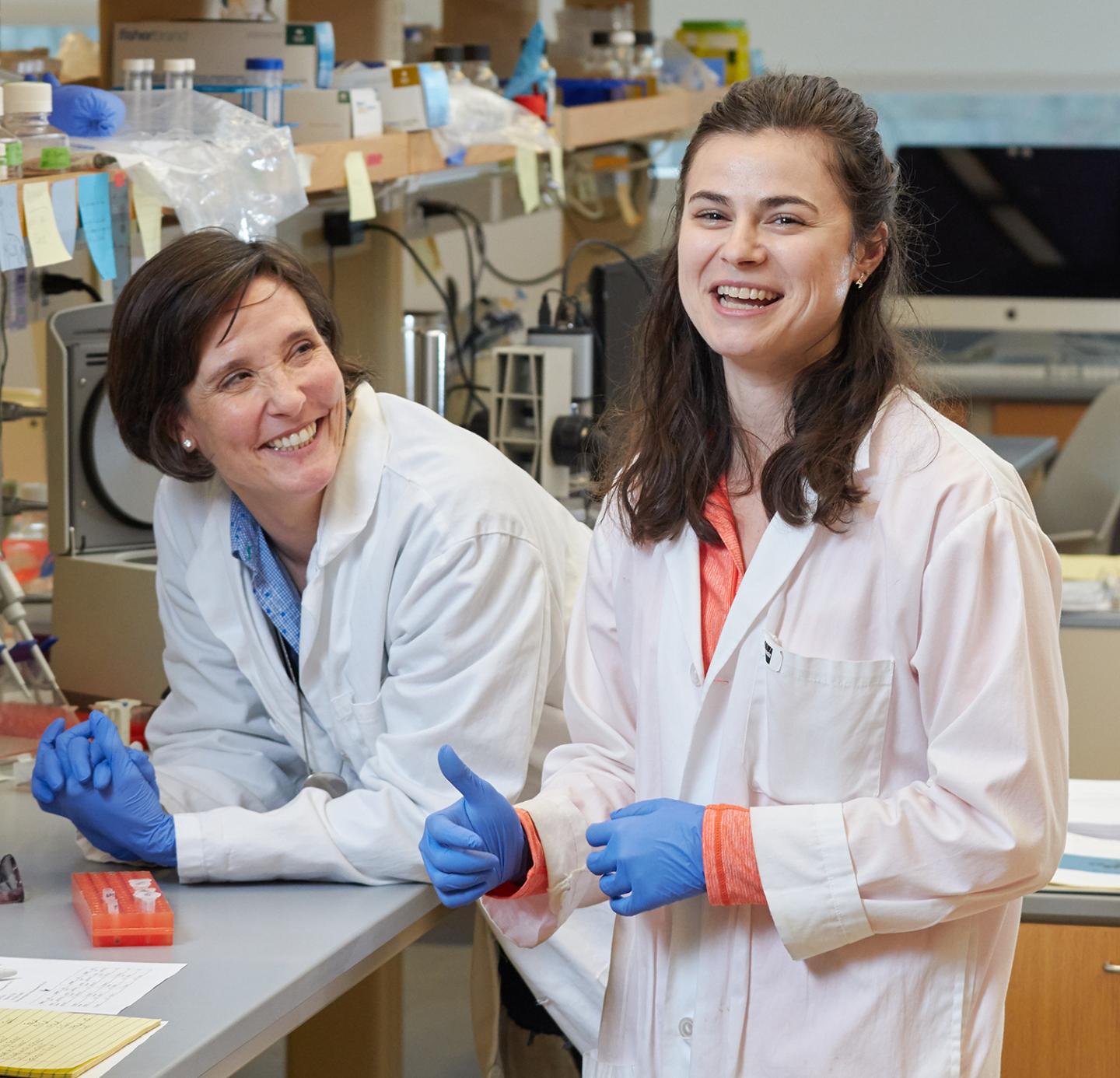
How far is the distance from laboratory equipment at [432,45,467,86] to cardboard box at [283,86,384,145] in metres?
0.57

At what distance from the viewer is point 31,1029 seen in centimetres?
116

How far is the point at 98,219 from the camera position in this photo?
1745 mm

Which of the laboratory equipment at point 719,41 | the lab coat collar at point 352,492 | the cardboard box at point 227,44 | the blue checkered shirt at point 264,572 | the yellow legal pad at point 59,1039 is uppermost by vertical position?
the laboratory equipment at point 719,41

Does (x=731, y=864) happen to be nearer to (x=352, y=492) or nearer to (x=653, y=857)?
(x=653, y=857)

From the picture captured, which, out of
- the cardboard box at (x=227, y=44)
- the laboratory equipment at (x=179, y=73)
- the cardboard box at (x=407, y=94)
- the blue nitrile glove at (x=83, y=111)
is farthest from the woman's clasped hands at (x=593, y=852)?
the cardboard box at (x=407, y=94)

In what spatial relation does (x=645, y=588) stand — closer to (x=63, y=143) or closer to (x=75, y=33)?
(x=63, y=143)

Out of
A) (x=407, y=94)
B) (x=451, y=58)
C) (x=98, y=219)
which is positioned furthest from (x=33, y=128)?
(x=451, y=58)

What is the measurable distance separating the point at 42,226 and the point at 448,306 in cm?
208

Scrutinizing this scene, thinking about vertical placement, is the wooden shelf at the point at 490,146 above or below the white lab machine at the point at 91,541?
above

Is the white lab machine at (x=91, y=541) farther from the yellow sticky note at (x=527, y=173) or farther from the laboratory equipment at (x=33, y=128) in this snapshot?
the yellow sticky note at (x=527, y=173)

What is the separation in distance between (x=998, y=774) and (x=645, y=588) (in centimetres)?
36

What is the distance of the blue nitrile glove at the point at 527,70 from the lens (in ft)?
9.96

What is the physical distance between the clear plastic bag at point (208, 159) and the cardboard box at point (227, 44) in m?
0.21

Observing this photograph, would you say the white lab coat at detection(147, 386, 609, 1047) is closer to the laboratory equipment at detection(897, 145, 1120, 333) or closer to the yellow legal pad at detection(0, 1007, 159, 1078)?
the yellow legal pad at detection(0, 1007, 159, 1078)
